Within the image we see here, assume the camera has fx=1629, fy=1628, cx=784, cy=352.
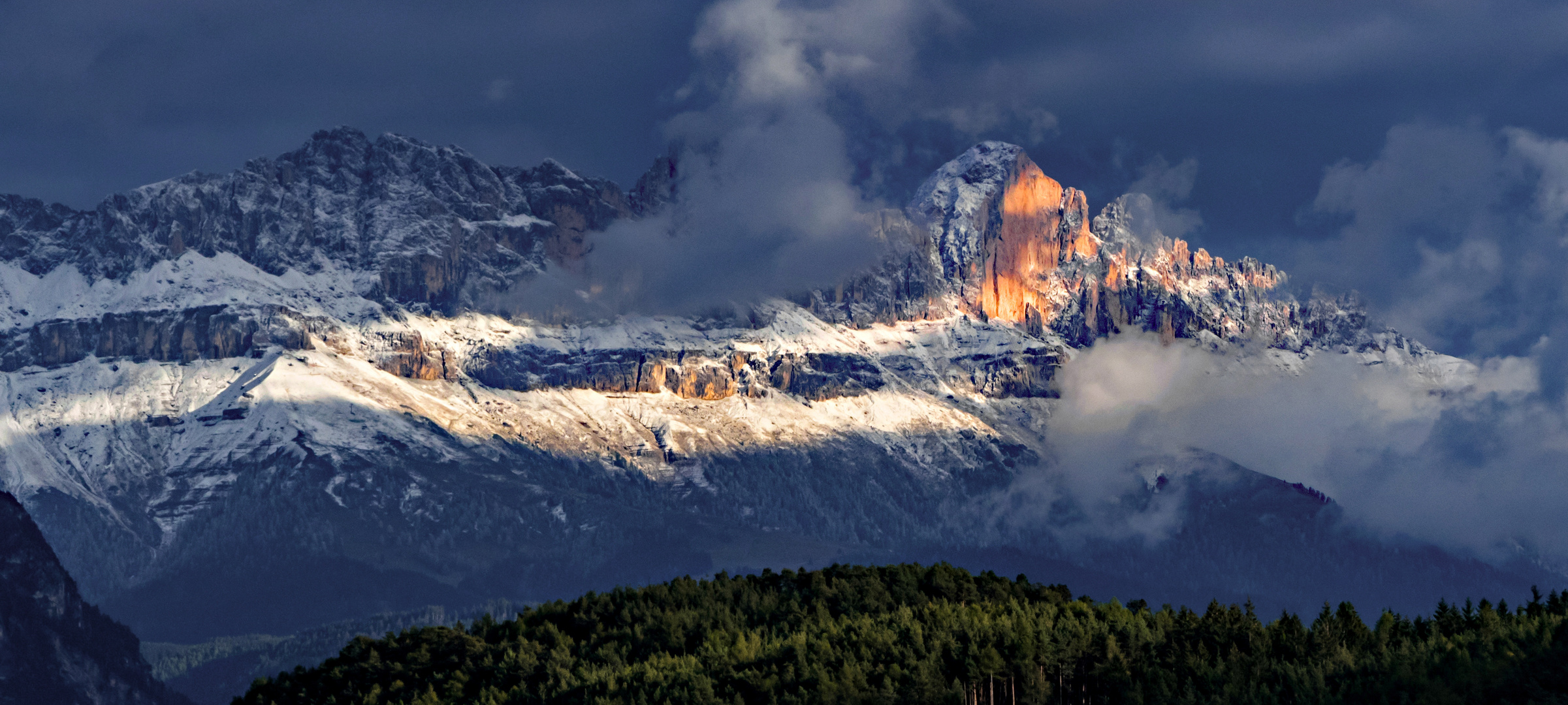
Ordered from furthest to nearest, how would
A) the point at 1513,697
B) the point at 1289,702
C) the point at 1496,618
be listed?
the point at 1496,618
the point at 1289,702
the point at 1513,697

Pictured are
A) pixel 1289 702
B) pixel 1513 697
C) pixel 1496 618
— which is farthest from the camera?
pixel 1496 618

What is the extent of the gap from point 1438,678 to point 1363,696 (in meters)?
9.46

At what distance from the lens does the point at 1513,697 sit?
16500 centimetres

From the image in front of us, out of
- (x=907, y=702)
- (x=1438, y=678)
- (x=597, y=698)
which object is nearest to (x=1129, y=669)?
(x=907, y=702)

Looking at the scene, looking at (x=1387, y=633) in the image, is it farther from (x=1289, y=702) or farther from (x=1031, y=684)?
(x=1031, y=684)

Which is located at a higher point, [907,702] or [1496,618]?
[1496,618]

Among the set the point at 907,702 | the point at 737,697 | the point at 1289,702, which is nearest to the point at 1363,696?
the point at 1289,702

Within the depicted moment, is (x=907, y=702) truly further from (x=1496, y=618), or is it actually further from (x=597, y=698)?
(x=1496, y=618)

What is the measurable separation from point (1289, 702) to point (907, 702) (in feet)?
147

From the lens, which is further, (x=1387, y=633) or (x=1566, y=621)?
(x=1387, y=633)

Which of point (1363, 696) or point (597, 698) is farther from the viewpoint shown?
point (597, 698)

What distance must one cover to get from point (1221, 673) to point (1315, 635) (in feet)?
50.4

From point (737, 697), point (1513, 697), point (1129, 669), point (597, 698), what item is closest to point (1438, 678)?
point (1513, 697)

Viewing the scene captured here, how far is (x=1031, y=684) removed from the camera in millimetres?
198000
